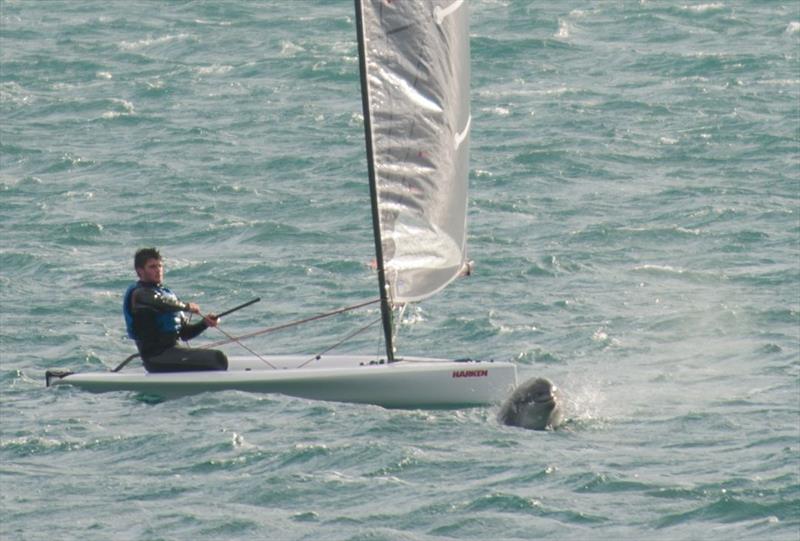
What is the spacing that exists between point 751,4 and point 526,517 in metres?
34.6

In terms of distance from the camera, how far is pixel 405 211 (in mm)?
19891

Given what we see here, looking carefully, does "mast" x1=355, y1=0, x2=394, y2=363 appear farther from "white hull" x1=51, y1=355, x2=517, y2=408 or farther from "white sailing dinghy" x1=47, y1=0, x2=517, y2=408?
"white hull" x1=51, y1=355, x2=517, y2=408

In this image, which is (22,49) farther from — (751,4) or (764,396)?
(764,396)

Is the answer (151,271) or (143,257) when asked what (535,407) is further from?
(143,257)

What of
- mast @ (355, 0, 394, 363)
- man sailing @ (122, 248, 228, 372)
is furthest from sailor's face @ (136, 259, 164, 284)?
mast @ (355, 0, 394, 363)

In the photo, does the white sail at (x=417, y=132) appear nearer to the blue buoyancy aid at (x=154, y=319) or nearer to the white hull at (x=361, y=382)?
the white hull at (x=361, y=382)

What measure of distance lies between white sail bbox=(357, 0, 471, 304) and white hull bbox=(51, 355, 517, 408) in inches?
36.6

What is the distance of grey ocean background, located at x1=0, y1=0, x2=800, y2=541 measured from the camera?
1641 centimetres

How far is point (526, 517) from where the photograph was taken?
15773mm

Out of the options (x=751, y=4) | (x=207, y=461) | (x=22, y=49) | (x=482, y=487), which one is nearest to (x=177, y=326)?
(x=207, y=461)

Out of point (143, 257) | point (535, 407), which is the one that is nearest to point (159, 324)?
point (143, 257)

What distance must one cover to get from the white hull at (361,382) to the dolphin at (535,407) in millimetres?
566

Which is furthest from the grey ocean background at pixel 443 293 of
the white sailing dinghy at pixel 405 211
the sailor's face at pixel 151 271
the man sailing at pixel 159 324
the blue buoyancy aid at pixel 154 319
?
the sailor's face at pixel 151 271

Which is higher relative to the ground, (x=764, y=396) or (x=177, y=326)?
(x=177, y=326)
